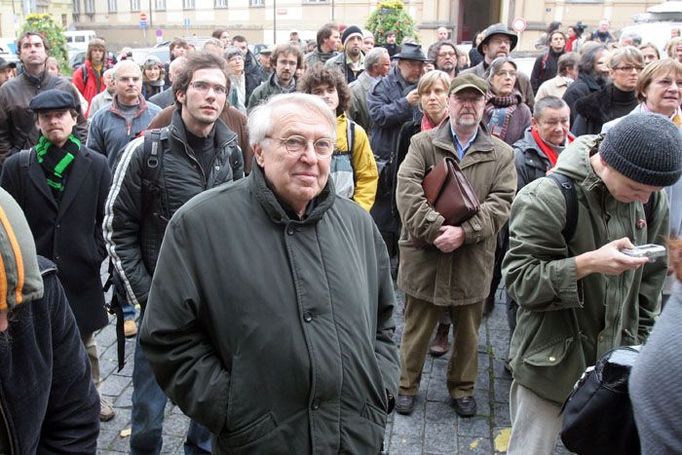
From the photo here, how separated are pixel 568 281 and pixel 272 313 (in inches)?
52.5

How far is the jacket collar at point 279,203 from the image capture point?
241 cm

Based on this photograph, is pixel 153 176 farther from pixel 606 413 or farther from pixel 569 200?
pixel 606 413

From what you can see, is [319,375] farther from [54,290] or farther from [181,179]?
[181,179]

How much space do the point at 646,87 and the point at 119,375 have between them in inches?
166

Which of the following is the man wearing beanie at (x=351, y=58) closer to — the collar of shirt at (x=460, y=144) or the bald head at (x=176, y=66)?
the bald head at (x=176, y=66)

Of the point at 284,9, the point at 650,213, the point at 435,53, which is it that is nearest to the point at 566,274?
the point at 650,213

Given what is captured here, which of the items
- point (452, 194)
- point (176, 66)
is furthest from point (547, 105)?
point (176, 66)

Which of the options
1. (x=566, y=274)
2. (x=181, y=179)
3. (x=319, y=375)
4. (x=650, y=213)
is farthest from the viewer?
(x=181, y=179)

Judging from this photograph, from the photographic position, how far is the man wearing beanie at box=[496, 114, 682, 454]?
9.02ft

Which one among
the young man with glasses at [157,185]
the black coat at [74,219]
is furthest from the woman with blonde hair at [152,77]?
the young man with glasses at [157,185]

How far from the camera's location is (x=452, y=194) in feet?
13.8

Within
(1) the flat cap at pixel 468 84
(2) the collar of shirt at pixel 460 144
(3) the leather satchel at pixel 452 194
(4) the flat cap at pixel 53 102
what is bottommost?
(3) the leather satchel at pixel 452 194

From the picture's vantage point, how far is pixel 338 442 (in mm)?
2408

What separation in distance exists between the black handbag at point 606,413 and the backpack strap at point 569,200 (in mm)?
736
